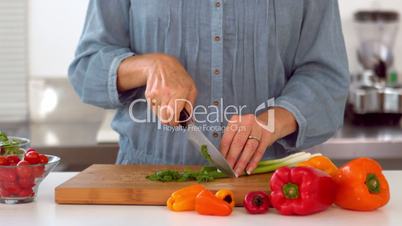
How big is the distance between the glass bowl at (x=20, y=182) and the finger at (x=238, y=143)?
0.43 metres

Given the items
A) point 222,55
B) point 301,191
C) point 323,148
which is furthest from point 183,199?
point 323,148

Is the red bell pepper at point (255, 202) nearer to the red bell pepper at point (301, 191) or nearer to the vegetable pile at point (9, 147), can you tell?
the red bell pepper at point (301, 191)

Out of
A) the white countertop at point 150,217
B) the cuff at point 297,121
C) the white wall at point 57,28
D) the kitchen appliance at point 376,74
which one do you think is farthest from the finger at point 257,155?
the white wall at point 57,28

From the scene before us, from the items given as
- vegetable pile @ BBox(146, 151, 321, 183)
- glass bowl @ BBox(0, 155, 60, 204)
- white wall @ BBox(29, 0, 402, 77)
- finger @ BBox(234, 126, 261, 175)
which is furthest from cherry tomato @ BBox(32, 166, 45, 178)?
white wall @ BBox(29, 0, 402, 77)

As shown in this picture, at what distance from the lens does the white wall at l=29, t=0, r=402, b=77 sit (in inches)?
152

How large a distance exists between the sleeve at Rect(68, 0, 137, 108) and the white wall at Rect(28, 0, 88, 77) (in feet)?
5.28

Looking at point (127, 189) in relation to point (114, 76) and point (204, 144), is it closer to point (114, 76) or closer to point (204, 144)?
point (204, 144)

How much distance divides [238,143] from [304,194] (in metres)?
0.31

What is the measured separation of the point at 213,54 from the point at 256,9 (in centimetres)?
16

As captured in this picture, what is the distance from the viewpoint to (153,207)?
1815mm

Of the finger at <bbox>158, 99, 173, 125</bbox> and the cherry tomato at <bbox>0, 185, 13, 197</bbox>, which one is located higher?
the finger at <bbox>158, 99, 173, 125</bbox>

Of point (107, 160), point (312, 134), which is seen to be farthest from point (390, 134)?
point (312, 134)

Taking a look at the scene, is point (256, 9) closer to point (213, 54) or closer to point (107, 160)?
point (213, 54)

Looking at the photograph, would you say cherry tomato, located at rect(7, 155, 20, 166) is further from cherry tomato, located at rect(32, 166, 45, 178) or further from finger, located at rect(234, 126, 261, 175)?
finger, located at rect(234, 126, 261, 175)
